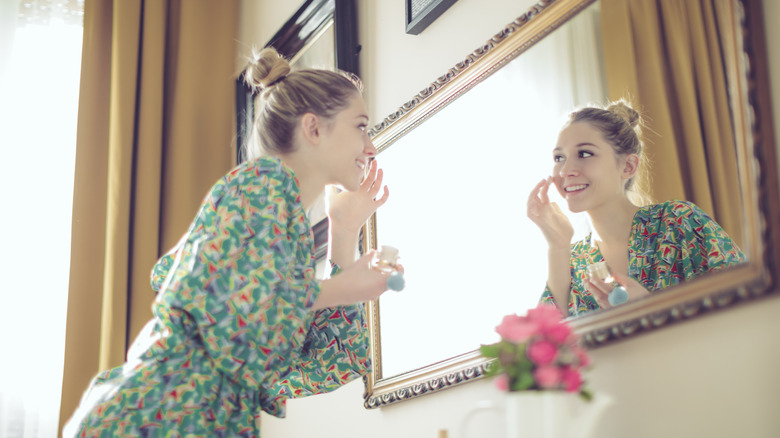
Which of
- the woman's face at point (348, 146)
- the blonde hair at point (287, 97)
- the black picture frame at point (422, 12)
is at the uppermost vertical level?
the black picture frame at point (422, 12)

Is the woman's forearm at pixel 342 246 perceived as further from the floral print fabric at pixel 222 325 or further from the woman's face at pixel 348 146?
the floral print fabric at pixel 222 325

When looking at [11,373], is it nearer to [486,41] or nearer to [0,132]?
[0,132]

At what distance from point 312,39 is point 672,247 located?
1.51 m

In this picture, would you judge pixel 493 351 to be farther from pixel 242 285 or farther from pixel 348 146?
pixel 348 146

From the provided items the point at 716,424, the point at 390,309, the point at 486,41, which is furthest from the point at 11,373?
the point at 716,424

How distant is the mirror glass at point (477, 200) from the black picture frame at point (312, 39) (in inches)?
13.1

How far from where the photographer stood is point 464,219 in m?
1.56

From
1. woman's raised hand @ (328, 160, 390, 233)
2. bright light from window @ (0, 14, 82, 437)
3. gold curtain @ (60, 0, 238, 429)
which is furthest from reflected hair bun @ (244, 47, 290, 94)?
bright light from window @ (0, 14, 82, 437)

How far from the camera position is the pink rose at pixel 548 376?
94cm

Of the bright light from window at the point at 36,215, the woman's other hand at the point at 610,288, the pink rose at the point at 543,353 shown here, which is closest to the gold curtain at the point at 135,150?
the bright light from window at the point at 36,215

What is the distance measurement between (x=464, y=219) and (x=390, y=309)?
1.07 feet

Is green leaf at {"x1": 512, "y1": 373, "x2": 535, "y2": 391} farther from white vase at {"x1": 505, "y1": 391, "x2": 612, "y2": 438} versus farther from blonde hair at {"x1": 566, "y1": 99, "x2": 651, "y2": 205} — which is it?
blonde hair at {"x1": 566, "y1": 99, "x2": 651, "y2": 205}

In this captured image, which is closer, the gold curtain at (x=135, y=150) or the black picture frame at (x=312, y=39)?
the black picture frame at (x=312, y=39)

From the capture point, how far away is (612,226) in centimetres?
121
